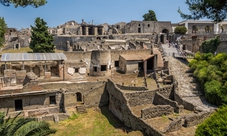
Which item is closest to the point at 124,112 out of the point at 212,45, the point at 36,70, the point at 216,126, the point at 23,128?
the point at 216,126

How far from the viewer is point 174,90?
2081cm

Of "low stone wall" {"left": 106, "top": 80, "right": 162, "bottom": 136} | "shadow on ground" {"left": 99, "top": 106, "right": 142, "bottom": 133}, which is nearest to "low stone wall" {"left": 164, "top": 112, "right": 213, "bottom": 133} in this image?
"low stone wall" {"left": 106, "top": 80, "right": 162, "bottom": 136}

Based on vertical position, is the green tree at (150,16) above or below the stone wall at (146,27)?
above

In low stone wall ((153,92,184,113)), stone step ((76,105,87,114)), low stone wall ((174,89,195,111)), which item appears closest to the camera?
low stone wall ((153,92,184,113))

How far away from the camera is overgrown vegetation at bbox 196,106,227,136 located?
9.48 meters

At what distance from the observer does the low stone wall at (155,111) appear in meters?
16.1

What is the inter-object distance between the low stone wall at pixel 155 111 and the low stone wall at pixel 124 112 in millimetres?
671

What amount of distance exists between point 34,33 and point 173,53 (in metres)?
21.6

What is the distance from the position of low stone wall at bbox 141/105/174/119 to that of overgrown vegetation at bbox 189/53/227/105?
425 cm

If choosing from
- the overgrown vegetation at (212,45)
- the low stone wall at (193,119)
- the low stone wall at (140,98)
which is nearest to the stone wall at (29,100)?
the low stone wall at (140,98)

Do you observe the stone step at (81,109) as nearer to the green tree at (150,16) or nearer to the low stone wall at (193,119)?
the low stone wall at (193,119)

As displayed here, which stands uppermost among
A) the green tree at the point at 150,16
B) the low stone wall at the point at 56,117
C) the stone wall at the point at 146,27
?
the green tree at the point at 150,16

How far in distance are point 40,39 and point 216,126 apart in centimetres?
3129

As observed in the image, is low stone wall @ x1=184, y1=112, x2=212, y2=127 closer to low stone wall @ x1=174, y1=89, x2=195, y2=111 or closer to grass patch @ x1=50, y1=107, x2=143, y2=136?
low stone wall @ x1=174, y1=89, x2=195, y2=111
